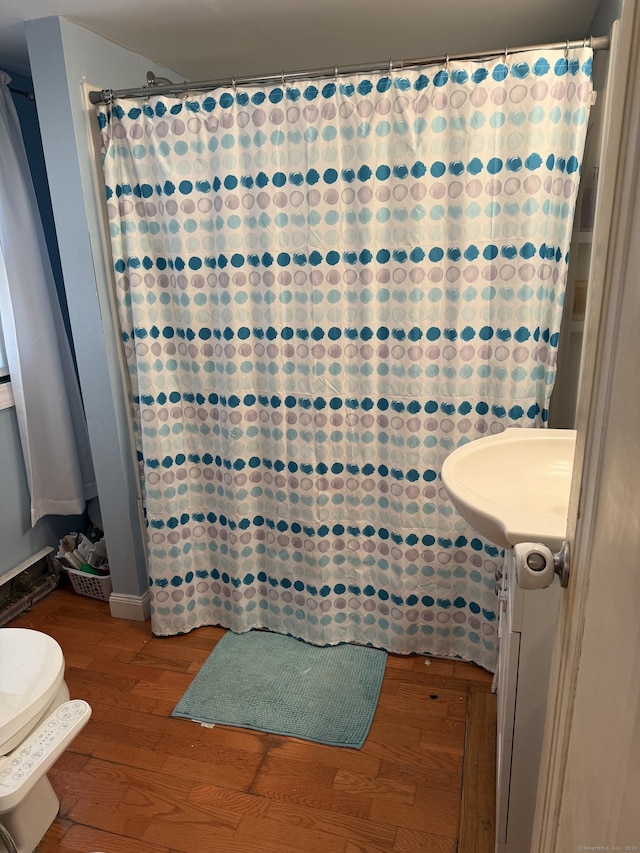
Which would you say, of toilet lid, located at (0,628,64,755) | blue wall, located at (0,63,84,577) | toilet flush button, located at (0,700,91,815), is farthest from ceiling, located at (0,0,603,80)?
toilet flush button, located at (0,700,91,815)

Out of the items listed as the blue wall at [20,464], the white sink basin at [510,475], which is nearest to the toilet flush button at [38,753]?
the white sink basin at [510,475]

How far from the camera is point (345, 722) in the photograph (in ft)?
6.10

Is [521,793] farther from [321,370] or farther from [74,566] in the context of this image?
[74,566]

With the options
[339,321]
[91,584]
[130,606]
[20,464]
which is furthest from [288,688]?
[20,464]

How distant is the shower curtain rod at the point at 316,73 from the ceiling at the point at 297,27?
159 millimetres

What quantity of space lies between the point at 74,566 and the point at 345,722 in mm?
1399

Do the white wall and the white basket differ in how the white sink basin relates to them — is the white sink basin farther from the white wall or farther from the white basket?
the white basket

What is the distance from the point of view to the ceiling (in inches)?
67.9

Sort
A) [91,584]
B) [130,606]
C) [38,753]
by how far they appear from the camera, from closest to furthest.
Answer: [38,753] → [130,606] → [91,584]

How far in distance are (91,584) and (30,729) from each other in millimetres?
1182

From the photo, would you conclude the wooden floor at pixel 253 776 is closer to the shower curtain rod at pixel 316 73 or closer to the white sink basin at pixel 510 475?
the white sink basin at pixel 510 475

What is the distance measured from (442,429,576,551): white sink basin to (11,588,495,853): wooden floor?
881 mm

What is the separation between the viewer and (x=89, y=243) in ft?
6.54

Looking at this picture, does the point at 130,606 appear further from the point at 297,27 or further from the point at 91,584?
the point at 297,27
